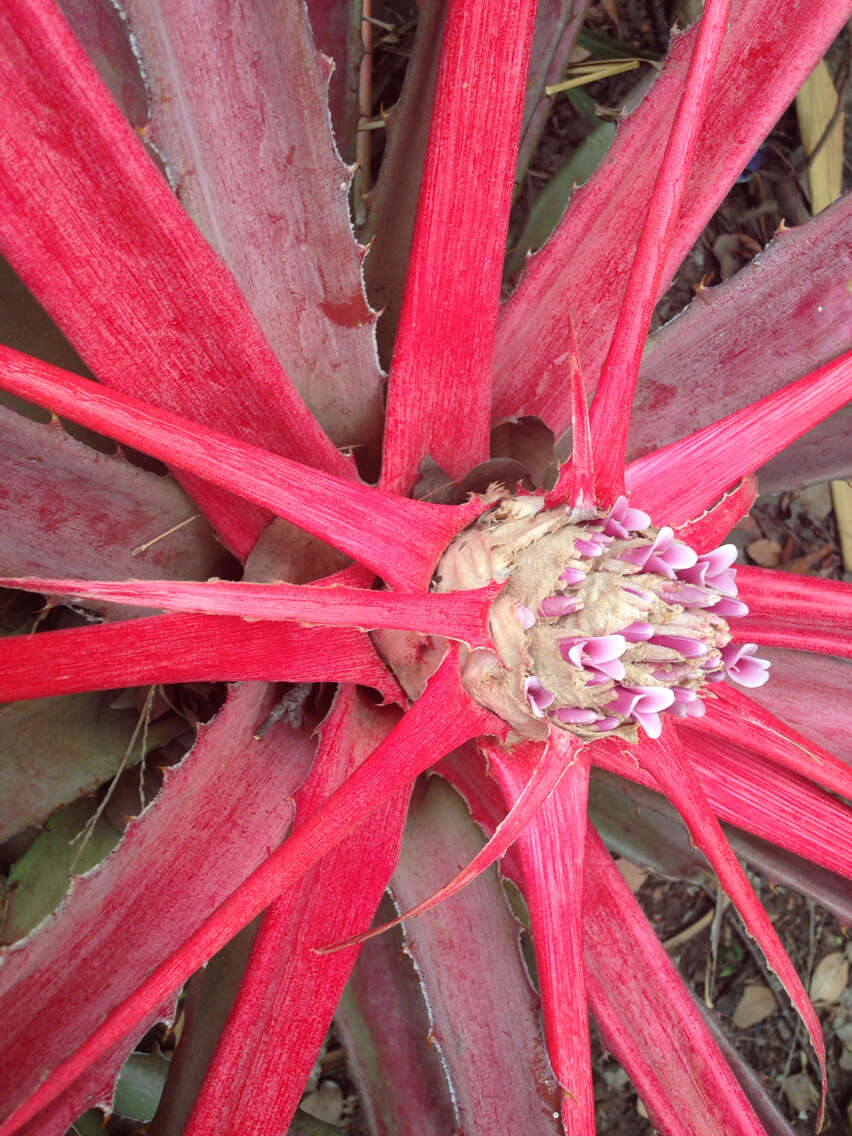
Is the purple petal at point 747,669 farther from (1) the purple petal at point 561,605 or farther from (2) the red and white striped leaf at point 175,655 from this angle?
(2) the red and white striped leaf at point 175,655

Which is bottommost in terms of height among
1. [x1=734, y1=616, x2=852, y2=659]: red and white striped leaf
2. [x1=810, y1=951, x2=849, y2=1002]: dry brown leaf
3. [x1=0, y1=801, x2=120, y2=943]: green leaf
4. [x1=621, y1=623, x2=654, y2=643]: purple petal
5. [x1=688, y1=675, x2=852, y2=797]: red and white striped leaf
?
[x1=0, y1=801, x2=120, y2=943]: green leaf

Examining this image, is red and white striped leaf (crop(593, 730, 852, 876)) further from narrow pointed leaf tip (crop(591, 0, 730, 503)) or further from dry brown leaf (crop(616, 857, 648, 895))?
dry brown leaf (crop(616, 857, 648, 895))

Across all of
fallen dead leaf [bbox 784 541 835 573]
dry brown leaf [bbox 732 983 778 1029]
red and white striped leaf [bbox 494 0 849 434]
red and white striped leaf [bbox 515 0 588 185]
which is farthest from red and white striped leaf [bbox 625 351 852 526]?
dry brown leaf [bbox 732 983 778 1029]

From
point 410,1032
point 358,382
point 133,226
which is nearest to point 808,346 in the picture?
point 358,382

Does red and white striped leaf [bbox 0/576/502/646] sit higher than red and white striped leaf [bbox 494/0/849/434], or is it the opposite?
red and white striped leaf [bbox 494/0/849/434]

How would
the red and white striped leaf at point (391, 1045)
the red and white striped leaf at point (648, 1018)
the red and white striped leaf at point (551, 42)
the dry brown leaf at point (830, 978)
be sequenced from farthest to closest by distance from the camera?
the dry brown leaf at point (830, 978) < the red and white striped leaf at point (551, 42) < the red and white striped leaf at point (391, 1045) < the red and white striped leaf at point (648, 1018)

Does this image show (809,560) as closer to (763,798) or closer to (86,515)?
(763,798)

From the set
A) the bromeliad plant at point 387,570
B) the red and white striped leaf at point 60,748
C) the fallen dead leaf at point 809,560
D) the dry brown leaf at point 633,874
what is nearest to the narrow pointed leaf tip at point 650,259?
the bromeliad plant at point 387,570
